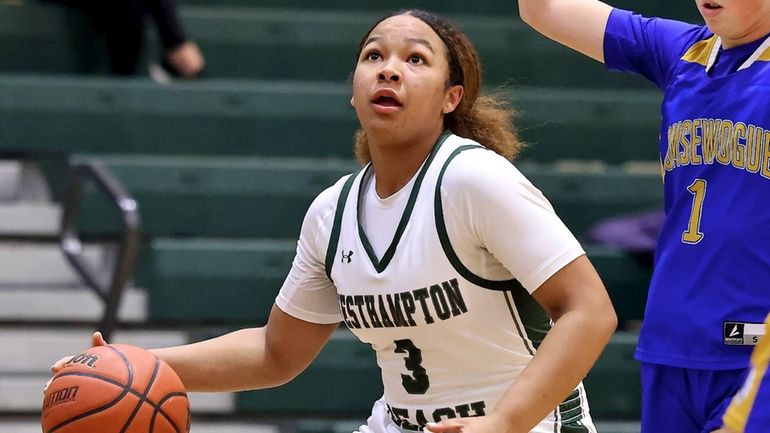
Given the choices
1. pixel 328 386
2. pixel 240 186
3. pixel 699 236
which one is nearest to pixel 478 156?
pixel 699 236

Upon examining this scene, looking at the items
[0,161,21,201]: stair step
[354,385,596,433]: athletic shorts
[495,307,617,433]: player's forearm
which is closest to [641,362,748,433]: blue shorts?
[354,385,596,433]: athletic shorts

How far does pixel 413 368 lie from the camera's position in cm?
295

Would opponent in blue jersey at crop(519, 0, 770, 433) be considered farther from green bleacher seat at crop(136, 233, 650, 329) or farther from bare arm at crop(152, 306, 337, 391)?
green bleacher seat at crop(136, 233, 650, 329)

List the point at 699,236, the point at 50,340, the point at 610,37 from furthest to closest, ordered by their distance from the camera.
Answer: the point at 50,340
the point at 610,37
the point at 699,236

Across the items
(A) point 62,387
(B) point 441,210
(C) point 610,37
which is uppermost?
(C) point 610,37

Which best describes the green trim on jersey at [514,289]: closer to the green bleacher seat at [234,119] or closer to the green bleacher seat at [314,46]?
the green bleacher seat at [234,119]

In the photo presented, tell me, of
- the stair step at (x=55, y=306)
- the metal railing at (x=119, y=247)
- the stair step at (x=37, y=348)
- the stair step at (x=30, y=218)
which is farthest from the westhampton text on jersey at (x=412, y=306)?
the stair step at (x=30, y=218)

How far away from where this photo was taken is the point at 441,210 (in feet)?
9.31

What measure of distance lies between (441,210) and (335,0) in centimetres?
522

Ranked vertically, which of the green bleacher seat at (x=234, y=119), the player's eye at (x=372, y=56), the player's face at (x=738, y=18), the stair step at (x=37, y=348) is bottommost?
the stair step at (x=37, y=348)

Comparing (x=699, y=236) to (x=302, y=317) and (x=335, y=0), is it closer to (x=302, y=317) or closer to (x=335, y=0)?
(x=302, y=317)

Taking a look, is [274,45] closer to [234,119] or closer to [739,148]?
[234,119]

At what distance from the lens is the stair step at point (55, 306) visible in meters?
5.76

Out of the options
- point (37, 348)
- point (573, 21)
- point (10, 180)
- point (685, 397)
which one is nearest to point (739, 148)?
point (685, 397)
